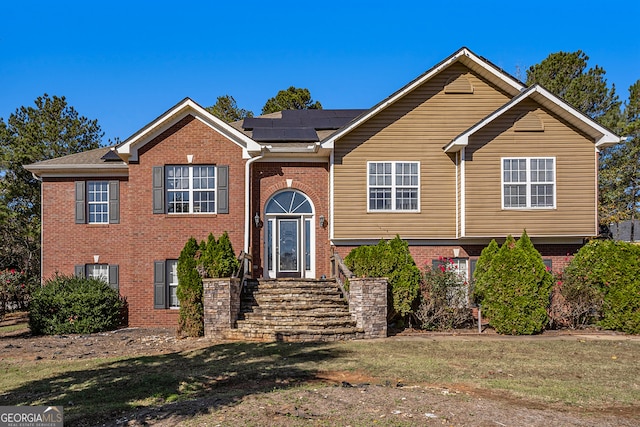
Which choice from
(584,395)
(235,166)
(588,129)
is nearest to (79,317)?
(235,166)

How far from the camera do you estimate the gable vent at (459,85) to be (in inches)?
671

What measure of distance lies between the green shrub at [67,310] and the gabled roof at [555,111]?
460 inches

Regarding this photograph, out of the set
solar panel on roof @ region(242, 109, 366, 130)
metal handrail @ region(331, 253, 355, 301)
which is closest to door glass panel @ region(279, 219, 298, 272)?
metal handrail @ region(331, 253, 355, 301)

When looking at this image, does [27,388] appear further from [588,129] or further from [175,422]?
[588,129]

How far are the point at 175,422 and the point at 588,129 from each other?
14.7 metres

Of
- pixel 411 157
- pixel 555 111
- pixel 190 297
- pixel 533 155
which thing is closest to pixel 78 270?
pixel 190 297

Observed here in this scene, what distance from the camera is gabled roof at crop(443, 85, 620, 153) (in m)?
15.8

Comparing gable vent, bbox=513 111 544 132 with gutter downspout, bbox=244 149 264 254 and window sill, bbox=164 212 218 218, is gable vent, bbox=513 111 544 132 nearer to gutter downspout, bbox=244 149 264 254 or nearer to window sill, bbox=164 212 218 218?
gutter downspout, bbox=244 149 264 254

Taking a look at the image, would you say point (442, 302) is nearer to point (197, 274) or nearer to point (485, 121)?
→ point (485, 121)

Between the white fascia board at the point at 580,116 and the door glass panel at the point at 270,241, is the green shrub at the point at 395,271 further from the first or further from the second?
the white fascia board at the point at 580,116

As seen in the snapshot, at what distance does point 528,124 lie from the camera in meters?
16.3

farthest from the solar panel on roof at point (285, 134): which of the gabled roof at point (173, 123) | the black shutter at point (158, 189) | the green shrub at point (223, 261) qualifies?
the green shrub at point (223, 261)

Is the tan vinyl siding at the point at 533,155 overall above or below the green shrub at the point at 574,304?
above

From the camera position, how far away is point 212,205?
1700 centimetres
